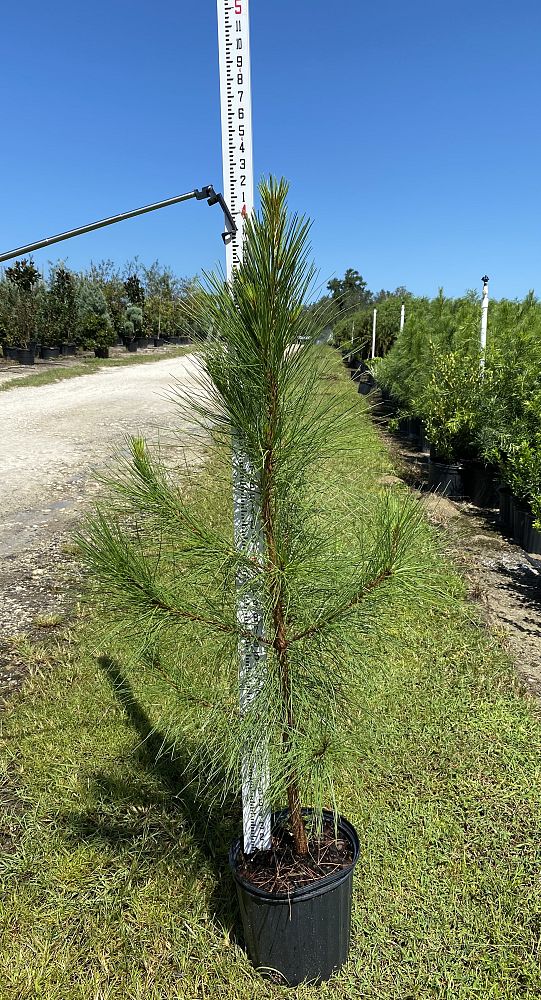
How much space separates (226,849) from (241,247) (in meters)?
1.95

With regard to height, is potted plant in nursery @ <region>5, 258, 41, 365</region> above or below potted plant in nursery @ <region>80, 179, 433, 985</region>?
above

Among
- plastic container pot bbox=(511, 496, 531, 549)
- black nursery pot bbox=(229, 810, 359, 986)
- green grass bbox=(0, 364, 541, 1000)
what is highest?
plastic container pot bbox=(511, 496, 531, 549)

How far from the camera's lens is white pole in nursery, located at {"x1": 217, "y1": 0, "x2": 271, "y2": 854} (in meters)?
1.32

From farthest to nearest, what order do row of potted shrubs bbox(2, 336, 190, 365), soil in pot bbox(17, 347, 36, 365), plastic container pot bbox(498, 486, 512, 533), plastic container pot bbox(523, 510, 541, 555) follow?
row of potted shrubs bbox(2, 336, 190, 365)
soil in pot bbox(17, 347, 36, 365)
plastic container pot bbox(498, 486, 512, 533)
plastic container pot bbox(523, 510, 541, 555)

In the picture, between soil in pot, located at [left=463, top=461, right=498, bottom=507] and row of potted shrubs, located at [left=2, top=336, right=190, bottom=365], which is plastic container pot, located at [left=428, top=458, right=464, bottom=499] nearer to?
soil in pot, located at [left=463, top=461, right=498, bottom=507]

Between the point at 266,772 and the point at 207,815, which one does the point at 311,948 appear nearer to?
the point at 266,772

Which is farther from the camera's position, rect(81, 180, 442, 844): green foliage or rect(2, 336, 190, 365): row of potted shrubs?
rect(2, 336, 190, 365): row of potted shrubs

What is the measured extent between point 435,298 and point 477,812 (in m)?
10.7

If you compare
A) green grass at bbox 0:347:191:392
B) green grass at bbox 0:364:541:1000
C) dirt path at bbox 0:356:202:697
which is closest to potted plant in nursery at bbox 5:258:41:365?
green grass at bbox 0:347:191:392

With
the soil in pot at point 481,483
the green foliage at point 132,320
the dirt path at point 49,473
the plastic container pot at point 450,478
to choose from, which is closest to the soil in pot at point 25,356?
the dirt path at point 49,473

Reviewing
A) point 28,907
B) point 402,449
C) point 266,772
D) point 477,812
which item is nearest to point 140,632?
point 266,772

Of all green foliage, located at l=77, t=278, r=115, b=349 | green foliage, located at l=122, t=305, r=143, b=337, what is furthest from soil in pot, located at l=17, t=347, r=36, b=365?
green foliage, located at l=122, t=305, r=143, b=337

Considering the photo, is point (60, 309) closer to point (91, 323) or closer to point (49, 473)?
point (91, 323)

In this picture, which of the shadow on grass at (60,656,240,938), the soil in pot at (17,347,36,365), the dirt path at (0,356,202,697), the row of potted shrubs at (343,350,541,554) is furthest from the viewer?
the soil in pot at (17,347,36,365)
